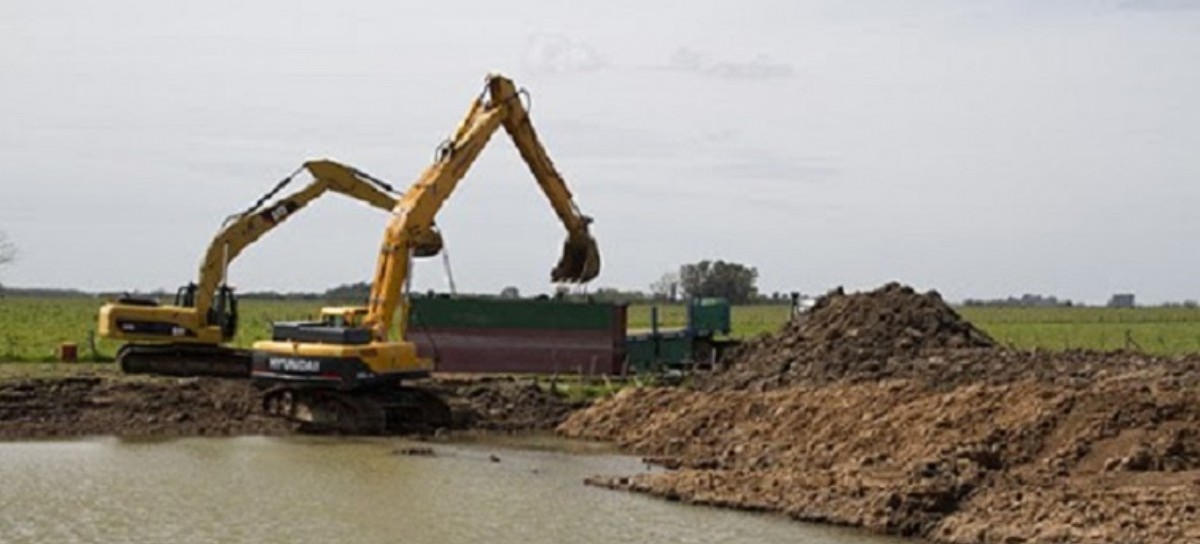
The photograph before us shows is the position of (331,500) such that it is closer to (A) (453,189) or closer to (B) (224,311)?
(A) (453,189)

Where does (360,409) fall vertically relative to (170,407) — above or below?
above

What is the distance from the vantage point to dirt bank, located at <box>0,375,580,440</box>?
26.2 m

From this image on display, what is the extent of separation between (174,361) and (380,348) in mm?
6355

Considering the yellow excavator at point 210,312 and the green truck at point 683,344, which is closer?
the yellow excavator at point 210,312

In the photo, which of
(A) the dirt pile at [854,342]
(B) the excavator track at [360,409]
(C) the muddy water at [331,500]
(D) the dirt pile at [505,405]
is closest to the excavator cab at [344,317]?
(B) the excavator track at [360,409]

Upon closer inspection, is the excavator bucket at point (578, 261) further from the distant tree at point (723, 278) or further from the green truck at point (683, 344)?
the distant tree at point (723, 278)

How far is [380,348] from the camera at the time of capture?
26.4 metres

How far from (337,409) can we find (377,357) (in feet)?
3.77

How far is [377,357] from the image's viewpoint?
26297mm

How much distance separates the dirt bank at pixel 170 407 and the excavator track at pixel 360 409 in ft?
0.96

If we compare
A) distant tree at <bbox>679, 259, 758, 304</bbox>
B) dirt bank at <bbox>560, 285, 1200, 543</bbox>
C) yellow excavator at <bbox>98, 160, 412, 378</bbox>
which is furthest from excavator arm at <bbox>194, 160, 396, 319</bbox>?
distant tree at <bbox>679, 259, 758, 304</bbox>

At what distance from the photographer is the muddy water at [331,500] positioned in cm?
1680

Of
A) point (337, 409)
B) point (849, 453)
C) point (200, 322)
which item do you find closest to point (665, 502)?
point (849, 453)

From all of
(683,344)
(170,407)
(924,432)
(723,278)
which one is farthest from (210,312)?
(723,278)
